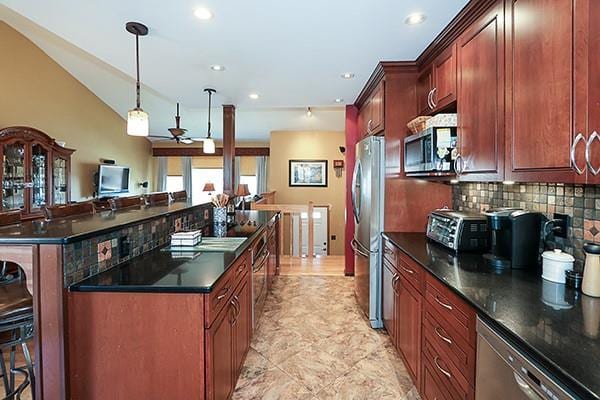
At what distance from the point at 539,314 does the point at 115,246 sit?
2097 mm

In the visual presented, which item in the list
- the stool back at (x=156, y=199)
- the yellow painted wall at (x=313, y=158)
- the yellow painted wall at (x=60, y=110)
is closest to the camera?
the stool back at (x=156, y=199)

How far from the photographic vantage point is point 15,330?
5.43 feet

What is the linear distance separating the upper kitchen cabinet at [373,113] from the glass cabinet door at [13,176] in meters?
4.84

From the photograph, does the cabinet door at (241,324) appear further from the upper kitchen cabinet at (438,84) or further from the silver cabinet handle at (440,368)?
the upper kitchen cabinet at (438,84)

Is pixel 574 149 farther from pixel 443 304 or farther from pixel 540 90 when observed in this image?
pixel 443 304

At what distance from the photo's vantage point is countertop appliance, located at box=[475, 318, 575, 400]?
3.12ft

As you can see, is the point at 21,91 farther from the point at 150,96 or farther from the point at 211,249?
the point at 211,249

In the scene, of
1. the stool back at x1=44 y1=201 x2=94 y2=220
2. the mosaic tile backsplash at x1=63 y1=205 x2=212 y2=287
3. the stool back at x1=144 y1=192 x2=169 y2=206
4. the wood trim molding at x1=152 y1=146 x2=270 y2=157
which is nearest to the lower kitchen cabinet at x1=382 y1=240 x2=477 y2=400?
the mosaic tile backsplash at x1=63 y1=205 x2=212 y2=287

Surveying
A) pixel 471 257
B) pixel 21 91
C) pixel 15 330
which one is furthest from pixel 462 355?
pixel 21 91

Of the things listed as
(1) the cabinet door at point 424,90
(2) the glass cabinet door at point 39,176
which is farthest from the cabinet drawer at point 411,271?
(2) the glass cabinet door at point 39,176

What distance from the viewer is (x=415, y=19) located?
2.27m

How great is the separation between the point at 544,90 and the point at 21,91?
6718 millimetres

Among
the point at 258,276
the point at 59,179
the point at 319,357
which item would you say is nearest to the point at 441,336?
the point at 319,357

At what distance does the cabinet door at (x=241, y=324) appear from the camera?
216 cm
